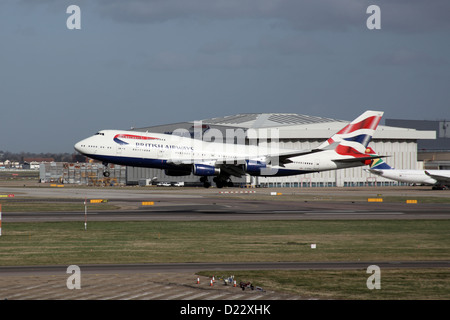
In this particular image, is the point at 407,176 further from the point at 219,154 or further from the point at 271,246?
the point at 271,246

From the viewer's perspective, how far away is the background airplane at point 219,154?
76438 mm

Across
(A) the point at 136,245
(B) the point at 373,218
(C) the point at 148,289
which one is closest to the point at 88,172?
(B) the point at 373,218

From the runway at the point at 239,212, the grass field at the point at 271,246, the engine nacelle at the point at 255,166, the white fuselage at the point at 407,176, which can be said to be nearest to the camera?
the grass field at the point at 271,246

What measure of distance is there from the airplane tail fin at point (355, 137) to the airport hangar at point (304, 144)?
40.1m

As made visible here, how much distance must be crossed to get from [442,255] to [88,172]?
131680mm

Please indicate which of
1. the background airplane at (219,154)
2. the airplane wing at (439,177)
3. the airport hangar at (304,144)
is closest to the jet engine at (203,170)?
the background airplane at (219,154)

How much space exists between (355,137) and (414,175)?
Answer: 3352 centimetres

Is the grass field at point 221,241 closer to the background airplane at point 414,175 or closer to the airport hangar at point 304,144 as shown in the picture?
the background airplane at point 414,175

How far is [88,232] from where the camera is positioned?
138 feet

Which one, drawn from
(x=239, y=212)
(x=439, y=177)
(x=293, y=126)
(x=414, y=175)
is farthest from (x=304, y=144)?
(x=239, y=212)

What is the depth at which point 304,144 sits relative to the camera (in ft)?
436

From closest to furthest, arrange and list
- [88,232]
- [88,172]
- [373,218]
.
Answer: [88,232] < [373,218] < [88,172]

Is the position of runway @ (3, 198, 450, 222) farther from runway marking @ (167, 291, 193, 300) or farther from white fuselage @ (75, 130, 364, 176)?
runway marking @ (167, 291, 193, 300)
